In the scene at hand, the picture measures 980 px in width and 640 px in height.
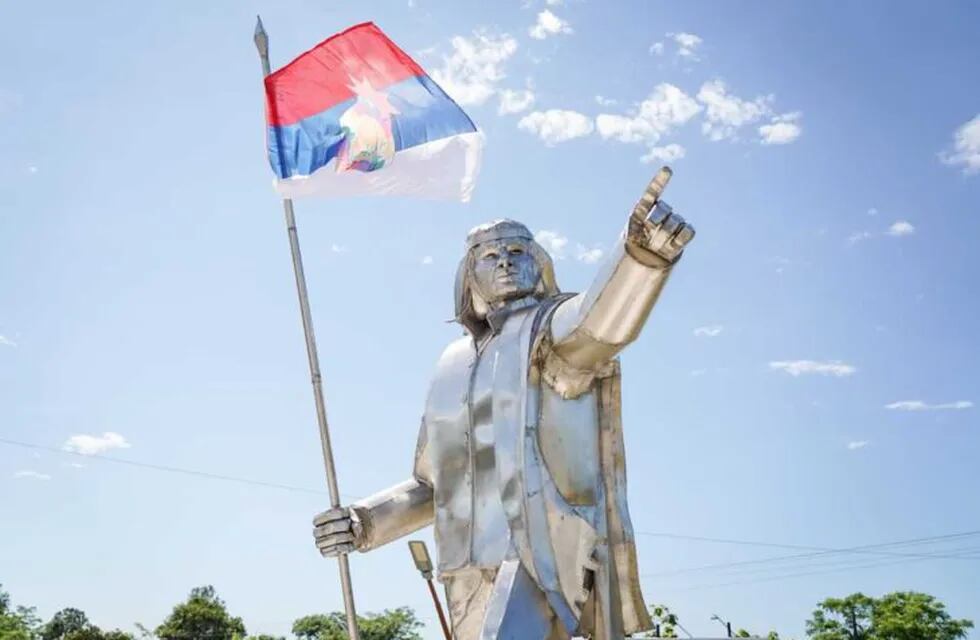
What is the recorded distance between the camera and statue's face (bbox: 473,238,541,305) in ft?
21.7

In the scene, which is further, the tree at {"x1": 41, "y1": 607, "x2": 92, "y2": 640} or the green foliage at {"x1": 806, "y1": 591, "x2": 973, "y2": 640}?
the tree at {"x1": 41, "y1": 607, "x2": 92, "y2": 640}

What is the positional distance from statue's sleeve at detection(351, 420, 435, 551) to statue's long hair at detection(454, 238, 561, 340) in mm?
707

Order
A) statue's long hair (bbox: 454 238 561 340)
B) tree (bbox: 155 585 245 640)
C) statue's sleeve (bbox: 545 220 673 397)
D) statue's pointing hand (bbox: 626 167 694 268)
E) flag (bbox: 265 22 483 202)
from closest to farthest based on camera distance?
1. statue's pointing hand (bbox: 626 167 694 268)
2. statue's sleeve (bbox: 545 220 673 397)
3. statue's long hair (bbox: 454 238 561 340)
4. flag (bbox: 265 22 483 202)
5. tree (bbox: 155 585 245 640)

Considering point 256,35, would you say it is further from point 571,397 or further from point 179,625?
point 179,625

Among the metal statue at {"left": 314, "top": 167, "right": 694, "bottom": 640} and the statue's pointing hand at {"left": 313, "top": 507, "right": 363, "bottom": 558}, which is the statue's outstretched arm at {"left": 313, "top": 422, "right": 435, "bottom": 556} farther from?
the metal statue at {"left": 314, "top": 167, "right": 694, "bottom": 640}

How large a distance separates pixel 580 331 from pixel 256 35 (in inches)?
156

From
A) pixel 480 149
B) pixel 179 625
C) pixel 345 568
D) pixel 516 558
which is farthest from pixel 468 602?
pixel 179 625

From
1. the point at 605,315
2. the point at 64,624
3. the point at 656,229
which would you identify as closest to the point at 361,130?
the point at 605,315

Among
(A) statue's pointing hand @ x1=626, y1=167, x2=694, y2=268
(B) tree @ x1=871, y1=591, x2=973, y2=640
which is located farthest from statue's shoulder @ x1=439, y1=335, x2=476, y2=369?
(B) tree @ x1=871, y1=591, x2=973, y2=640

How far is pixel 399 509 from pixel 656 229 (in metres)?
2.75

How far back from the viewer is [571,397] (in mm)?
6145

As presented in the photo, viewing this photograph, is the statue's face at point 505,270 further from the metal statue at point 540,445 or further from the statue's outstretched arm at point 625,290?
the statue's outstretched arm at point 625,290

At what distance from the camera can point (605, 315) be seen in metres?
5.66

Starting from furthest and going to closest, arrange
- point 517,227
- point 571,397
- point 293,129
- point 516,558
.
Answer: point 293,129 < point 517,227 < point 571,397 < point 516,558
